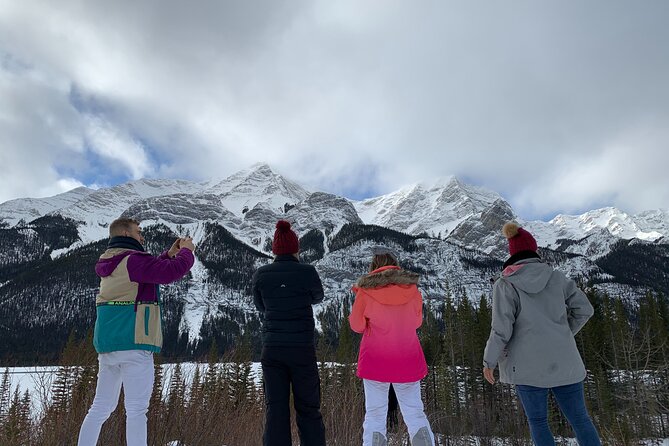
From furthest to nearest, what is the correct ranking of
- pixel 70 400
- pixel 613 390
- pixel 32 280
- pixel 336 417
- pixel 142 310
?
pixel 32 280
pixel 613 390
pixel 336 417
pixel 70 400
pixel 142 310

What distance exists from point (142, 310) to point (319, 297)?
64.7 inches

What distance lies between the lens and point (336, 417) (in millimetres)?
5344

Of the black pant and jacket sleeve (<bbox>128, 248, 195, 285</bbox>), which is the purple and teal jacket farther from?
the black pant

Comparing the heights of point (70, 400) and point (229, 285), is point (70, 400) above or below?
below

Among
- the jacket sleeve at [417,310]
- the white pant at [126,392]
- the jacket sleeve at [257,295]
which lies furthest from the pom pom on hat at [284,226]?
the white pant at [126,392]

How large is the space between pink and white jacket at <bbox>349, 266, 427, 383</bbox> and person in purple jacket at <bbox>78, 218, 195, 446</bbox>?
1.77 metres

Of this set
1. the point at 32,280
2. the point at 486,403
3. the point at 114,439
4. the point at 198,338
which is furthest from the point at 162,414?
the point at 32,280

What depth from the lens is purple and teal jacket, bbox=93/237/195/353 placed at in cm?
344

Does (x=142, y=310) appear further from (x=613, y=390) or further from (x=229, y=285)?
(x=229, y=285)

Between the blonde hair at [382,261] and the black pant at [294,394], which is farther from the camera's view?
the blonde hair at [382,261]

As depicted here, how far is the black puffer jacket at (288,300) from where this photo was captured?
3898 millimetres

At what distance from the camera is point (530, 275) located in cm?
374

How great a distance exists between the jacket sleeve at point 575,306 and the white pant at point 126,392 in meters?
3.82

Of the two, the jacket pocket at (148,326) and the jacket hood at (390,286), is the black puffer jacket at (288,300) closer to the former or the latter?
the jacket hood at (390,286)
